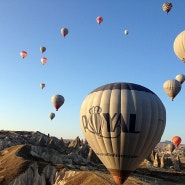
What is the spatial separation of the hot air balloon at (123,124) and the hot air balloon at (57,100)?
4247cm

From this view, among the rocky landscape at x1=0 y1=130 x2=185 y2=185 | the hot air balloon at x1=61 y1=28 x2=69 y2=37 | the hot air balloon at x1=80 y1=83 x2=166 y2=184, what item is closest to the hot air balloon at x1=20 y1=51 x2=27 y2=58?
the hot air balloon at x1=61 y1=28 x2=69 y2=37

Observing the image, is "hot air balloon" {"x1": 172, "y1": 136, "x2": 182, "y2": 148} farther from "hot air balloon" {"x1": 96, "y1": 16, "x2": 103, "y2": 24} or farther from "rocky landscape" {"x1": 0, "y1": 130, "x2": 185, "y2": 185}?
"hot air balloon" {"x1": 96, "y1": 16, "x2": 103, "y2": 24}

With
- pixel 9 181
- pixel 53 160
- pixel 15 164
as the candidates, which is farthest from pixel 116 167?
pixel 53 160

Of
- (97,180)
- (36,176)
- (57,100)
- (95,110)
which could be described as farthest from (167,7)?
(36,176)

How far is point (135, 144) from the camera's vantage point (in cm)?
3609

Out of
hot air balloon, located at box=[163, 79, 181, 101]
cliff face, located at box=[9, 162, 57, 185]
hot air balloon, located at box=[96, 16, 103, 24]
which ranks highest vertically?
hot air balloon, located at box=[96, 16, 103, 24]

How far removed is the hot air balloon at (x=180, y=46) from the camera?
59938 millimetres

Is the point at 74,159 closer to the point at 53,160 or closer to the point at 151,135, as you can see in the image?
the point at 53,160

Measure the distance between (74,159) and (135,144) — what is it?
74.9m

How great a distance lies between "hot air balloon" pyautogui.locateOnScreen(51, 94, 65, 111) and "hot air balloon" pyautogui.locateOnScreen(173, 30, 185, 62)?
31.2m

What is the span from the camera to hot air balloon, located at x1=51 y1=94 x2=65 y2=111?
3145 inches

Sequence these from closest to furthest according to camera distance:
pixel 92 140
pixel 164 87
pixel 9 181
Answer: pixel 92 140 < pixel 164 87 < pixel 9 181

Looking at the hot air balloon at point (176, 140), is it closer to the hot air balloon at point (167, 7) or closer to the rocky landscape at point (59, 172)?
the rocky landscape at point (59, 172)

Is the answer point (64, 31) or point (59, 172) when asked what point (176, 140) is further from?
point (64, 31)
